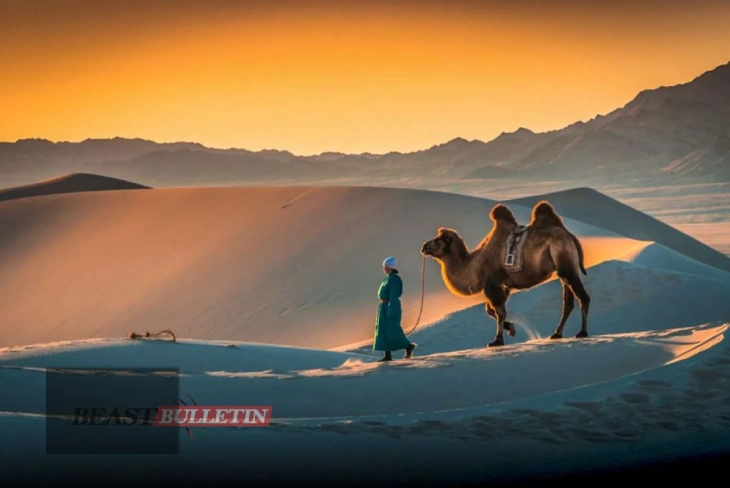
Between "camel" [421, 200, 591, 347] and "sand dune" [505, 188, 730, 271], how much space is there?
136 ft

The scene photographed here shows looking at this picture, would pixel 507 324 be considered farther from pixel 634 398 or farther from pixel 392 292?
pixel 634 398

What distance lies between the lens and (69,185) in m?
67.8

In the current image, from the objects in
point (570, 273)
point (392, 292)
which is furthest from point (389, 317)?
point (570, 273)

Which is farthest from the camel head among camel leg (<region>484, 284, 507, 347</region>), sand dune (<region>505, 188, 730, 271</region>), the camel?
sand dune (<region>505, 188, 730, 271</region>)

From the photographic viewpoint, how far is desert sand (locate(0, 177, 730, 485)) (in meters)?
9.70

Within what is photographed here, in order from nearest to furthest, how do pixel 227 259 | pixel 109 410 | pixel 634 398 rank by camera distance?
pixel 109 410 < pixel 634 398 < pixel 227 259

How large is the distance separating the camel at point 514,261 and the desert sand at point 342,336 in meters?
0.60

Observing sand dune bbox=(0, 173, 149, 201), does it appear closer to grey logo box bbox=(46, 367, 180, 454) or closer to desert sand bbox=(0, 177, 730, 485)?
desert sand bbox=(0, 177, 730, 485)

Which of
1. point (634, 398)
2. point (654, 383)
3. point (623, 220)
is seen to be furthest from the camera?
point (623, 220)

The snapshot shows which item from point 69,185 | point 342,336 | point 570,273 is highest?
point 69,185

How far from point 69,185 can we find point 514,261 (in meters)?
57.9

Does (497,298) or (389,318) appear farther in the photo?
(497,298)

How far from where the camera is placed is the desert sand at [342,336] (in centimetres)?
970

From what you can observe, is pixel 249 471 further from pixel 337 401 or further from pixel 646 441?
pixel 646 441
